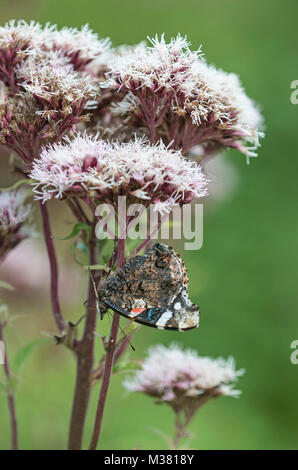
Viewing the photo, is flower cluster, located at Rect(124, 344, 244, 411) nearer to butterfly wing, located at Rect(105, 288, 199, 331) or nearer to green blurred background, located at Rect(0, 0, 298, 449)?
green blurred background, located at Rect(0, 0, 298, 449)

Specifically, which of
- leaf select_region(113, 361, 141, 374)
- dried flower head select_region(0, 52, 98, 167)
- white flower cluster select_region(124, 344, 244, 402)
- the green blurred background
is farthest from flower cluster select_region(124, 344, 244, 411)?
dried flower head select_region(0, 52, 98, 167)

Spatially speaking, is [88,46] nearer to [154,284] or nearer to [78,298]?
[154,284]

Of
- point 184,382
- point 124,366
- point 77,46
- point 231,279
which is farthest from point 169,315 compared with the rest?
point 231,279

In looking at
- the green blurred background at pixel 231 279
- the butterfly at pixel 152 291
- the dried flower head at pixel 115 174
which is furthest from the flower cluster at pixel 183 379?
the dried flower head at pixel 115 174

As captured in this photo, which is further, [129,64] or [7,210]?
[7,210]

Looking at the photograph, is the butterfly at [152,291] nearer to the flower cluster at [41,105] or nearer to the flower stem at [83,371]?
the flower stem at [83,371]

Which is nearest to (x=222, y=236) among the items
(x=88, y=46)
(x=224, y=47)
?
(x=224, y=47)
